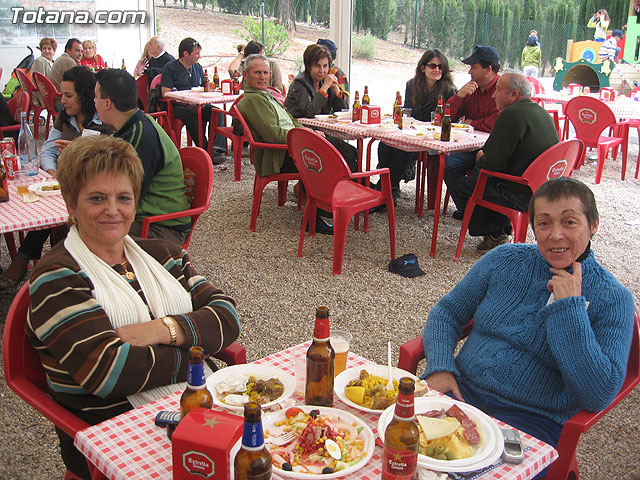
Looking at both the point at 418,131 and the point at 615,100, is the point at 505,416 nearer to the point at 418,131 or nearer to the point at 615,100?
the point at 418,131

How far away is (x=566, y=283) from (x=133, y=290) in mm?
1173

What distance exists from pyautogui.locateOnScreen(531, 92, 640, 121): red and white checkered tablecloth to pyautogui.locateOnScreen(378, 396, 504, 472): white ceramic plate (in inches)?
226

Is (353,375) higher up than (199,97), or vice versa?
(199,97)

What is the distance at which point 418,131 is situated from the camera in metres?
4.86

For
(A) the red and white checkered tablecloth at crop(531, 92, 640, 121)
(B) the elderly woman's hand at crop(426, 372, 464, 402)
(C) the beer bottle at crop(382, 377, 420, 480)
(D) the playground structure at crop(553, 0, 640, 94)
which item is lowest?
(B) the elderly woman's hand at crop(426, 372, 464, 402)

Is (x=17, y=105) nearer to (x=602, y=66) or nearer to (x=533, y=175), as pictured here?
(x=533, y=175)

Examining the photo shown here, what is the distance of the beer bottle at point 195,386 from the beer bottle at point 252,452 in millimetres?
210

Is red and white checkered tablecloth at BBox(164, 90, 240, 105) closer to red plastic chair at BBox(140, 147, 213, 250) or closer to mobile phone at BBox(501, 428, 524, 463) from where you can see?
red plastic chair at BBox(140, 147, 213, 250)

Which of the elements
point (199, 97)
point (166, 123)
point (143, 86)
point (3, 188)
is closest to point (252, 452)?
point (3, 188)

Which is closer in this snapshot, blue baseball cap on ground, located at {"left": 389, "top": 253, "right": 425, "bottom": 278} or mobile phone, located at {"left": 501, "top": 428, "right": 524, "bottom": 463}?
mobile phone, located at {"left": 501, "top": 428, "right": 524, "bottom": 463}

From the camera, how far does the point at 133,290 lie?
1755 mm

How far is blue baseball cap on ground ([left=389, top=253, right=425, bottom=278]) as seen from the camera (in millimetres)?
4148

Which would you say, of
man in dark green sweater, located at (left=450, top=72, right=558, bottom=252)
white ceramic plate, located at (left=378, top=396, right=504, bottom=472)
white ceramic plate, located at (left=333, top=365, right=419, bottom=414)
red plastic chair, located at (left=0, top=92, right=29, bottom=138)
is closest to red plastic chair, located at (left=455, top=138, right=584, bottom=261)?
man in dark green sweater, located at (left=450, top=72, right=558, bottom=252)

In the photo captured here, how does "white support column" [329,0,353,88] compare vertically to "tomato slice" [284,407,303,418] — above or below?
above
